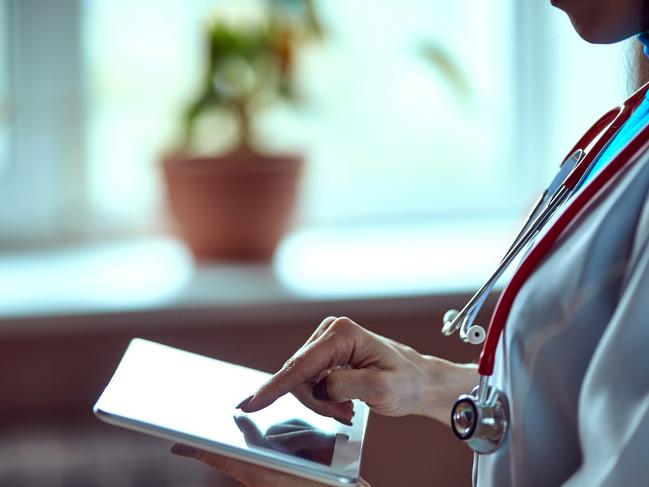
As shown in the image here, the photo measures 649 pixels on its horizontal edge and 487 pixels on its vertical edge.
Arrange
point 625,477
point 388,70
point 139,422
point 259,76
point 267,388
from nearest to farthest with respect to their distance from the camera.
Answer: point 625,477 → point 139,422 → point 267,388 → point 259,76 → point 388,70

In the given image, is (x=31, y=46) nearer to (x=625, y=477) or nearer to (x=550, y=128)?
(x=550, y=128)

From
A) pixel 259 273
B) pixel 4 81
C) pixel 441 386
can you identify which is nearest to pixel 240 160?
pixel 259 273

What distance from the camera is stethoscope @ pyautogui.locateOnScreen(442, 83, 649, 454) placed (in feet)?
2.57

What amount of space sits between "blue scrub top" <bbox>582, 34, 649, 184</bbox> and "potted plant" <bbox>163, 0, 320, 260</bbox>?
4.04ft

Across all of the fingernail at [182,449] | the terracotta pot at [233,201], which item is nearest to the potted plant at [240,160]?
the terracotta pot at [233,201]

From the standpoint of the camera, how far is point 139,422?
2.71 feet

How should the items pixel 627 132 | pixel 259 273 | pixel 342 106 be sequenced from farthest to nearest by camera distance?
1. pixel 342 106
2. pixel 259 273
3. pixel 627 132

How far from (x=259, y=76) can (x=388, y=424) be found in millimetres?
711

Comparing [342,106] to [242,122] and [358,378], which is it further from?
[358,378]

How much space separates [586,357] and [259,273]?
1355 millimetres

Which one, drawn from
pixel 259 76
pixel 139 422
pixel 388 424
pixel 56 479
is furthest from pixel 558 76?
pixel 139 422

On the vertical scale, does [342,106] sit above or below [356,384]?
above

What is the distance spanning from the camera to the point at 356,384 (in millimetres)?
1009

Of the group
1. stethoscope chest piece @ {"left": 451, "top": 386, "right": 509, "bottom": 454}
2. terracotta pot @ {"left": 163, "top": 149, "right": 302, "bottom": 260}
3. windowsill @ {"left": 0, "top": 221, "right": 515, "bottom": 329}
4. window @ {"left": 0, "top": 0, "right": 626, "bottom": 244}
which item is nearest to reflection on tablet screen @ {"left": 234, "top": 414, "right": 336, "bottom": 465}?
stethoscope chest piece @ {"left": 451, "top": 386, "right": 509, "bottom": 454}
